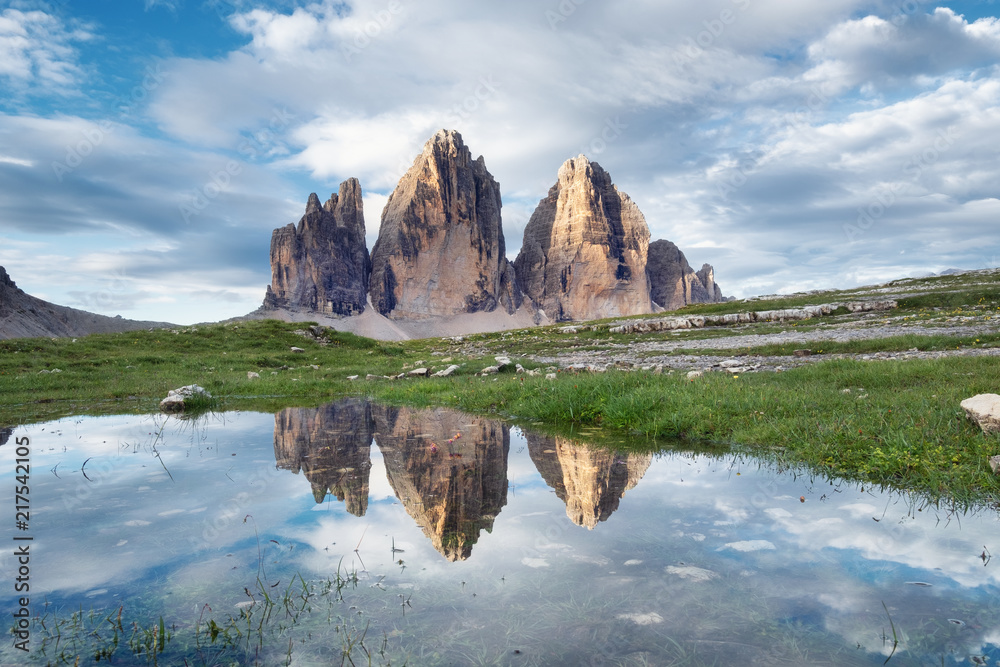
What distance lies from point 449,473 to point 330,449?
2.56 meters

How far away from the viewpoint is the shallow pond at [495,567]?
282cm

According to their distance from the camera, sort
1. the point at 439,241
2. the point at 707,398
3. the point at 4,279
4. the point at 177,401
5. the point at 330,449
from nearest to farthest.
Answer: the point at 330,449 → the point at 707,398 → the point at 177,401 → the point at 4,279 → the point at 439,241

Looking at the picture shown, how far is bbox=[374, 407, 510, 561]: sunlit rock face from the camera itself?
4.62 meters

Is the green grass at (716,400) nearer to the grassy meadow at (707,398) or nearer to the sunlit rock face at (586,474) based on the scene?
the grassy meadow at (707,398)

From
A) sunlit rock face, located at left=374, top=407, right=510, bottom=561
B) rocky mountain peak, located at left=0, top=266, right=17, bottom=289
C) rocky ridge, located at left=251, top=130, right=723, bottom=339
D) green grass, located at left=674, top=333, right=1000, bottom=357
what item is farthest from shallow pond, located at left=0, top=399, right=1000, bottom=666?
rocky ridge, located at left=251, top=130, right=723, bottom=339

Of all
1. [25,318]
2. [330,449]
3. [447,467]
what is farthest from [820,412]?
[25,318]

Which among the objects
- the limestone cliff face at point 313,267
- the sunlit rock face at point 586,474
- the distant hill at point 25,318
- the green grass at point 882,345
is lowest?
the sunlit rock face at point 586,474

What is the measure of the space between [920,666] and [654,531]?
199 cm

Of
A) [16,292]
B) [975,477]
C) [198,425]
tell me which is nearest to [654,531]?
[975,477]

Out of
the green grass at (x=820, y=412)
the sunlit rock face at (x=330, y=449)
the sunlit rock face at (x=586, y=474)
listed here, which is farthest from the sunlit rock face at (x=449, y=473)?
the green grass at (x=820, y=412)

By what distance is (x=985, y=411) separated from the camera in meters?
6.52

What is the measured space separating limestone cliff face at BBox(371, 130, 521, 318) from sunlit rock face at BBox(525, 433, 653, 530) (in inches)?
7260

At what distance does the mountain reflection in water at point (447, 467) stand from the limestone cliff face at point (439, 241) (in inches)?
7184

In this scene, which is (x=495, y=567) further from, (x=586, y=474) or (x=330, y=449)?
(x=330, y=449)
